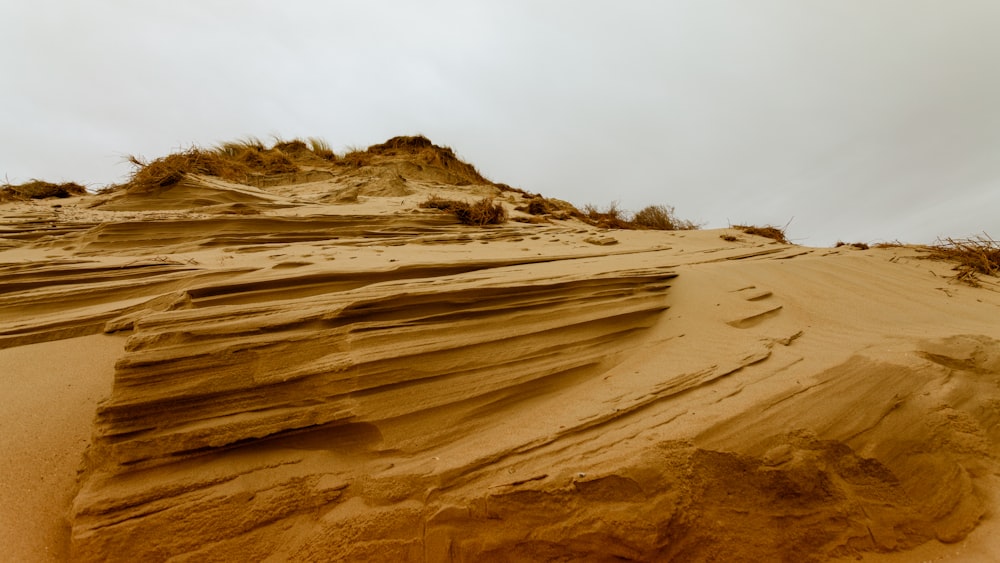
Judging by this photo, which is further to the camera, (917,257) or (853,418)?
(917,257)

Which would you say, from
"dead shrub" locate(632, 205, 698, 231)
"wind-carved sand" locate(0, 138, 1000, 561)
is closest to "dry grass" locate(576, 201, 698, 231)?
"dead shrub" locate(632, 205, 698, 231)

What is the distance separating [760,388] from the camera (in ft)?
6.91

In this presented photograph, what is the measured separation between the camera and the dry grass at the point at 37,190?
285 inches

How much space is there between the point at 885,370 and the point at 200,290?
396 centimetres

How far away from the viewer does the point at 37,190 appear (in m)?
7.70

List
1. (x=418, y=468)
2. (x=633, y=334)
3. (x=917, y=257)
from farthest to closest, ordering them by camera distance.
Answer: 1. (x=917, y=257)
2. (x=633, y=334)
3. (x=418, y=468)

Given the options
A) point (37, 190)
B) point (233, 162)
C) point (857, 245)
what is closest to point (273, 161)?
point (233, 162)

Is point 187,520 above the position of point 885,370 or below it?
below

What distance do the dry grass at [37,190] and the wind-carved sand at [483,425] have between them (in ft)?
21.4

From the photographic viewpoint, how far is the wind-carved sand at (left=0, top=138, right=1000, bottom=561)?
1.52 m

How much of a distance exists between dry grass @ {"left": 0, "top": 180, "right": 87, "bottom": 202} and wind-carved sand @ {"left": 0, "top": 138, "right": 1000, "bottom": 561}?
6.52 meters

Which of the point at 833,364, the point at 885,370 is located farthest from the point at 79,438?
the point at 885,370

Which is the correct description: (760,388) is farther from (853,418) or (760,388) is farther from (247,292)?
(247,292)

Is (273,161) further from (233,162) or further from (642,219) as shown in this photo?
(642,219)
